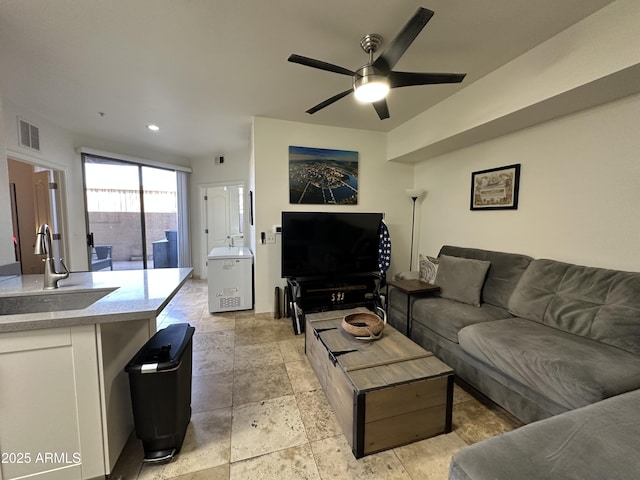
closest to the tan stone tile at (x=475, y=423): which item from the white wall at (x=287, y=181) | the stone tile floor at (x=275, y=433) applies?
the stone tile floor at (x=275, y=433)

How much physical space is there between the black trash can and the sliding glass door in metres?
4.00

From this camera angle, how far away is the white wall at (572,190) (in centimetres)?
189

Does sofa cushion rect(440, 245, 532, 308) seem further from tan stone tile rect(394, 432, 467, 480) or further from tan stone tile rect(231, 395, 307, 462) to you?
tan stone tile rect(231, 395, 307, 462)

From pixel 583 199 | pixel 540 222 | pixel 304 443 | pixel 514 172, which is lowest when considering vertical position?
pixel 304 443

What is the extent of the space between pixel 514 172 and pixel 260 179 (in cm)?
285

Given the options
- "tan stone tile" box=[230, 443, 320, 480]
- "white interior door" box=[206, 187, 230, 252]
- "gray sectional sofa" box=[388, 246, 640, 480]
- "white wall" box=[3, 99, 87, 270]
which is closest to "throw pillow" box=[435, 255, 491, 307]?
"gray sectional sofa" box=[388, 246, 640, 480]

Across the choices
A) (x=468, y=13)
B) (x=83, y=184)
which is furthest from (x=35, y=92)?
(x=468, y=13)

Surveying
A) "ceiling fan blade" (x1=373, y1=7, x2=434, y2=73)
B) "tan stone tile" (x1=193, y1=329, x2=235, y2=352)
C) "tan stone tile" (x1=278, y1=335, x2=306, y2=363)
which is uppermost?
"ceiling fan blade" (x1=373, y1=7, x2=434, y2=73)

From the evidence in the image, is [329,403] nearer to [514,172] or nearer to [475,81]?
[514,172]

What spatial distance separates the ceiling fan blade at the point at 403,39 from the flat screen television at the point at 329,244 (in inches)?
72.2

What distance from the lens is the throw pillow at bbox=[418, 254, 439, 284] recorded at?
2.94m

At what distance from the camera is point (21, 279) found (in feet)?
5.89

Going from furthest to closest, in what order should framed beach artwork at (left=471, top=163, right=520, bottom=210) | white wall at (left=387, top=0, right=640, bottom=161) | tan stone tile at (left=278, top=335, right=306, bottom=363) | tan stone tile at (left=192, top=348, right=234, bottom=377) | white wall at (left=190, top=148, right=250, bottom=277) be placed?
white wall at (left=190, top=148, right=250, bottom=277) → framed beach artwork at (left=471, top=163, right=520, bottom=210) → tan stone tile at (left=278, top=335, right=306, bottom=363) → tan stone tile at (left=192, top=348, right=234, bottom=377) → white wall at (left=387, top=0, right=640, bottom=161)

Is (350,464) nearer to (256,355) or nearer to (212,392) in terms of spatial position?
(212,392)
